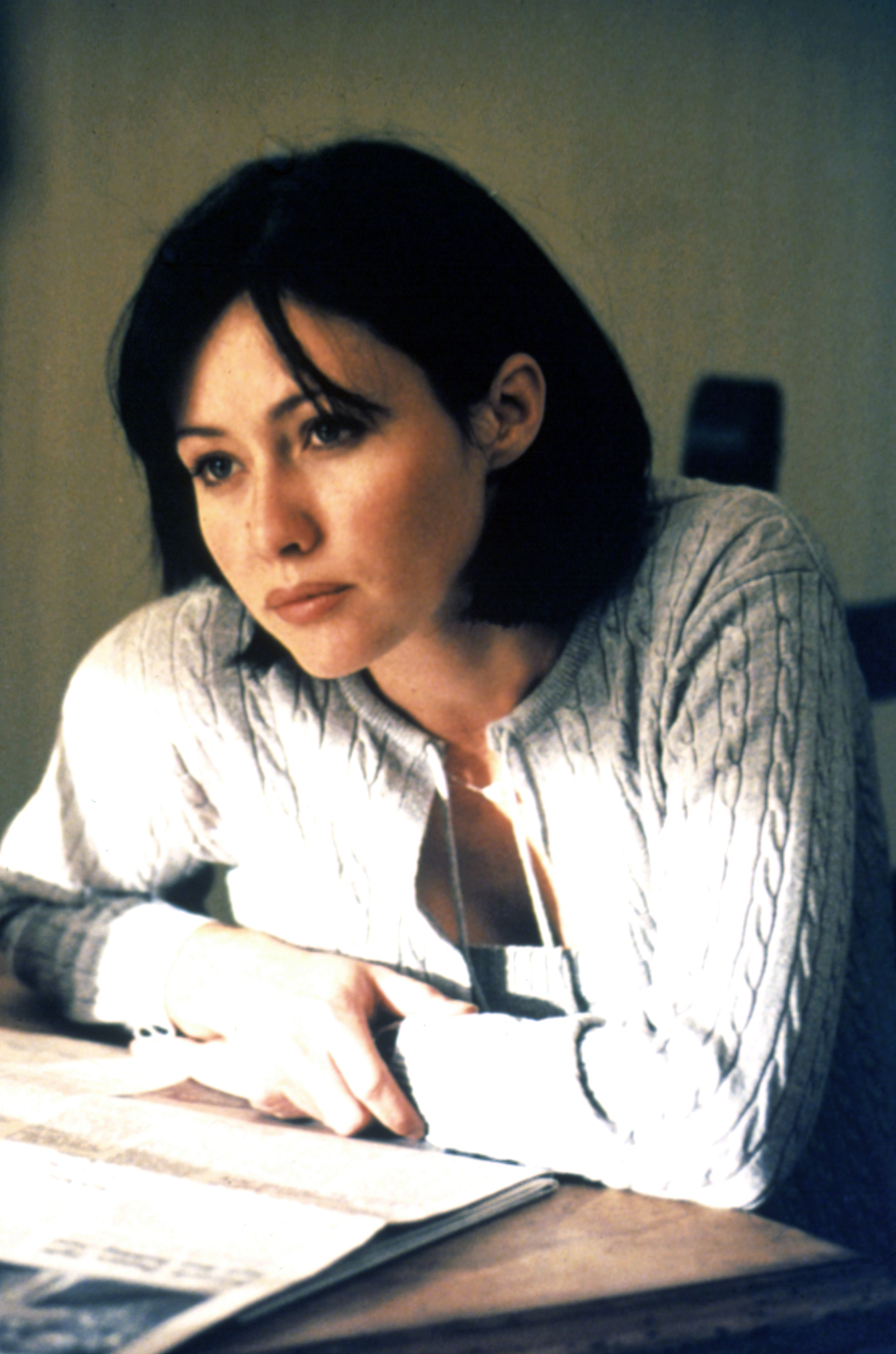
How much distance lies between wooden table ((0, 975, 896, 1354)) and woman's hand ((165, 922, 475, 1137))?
17 cm

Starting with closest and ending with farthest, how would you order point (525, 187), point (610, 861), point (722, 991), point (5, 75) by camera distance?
point (722, 991) → point (610, 861) → point (5, 75) → point (525, 187)

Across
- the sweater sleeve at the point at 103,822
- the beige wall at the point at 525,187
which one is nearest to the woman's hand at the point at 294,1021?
the sweater sleeve at the point at 103,822

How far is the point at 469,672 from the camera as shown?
100cm

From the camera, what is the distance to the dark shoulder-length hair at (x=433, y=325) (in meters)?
0.84

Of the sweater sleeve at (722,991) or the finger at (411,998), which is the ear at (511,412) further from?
the finger at (411,998)

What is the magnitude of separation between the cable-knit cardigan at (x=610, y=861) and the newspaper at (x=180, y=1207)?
0.30 ft

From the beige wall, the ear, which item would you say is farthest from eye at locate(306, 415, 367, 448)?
the beige wall

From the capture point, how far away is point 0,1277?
18.5 inches

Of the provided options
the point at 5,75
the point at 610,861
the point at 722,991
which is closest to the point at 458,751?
the point at 610,861

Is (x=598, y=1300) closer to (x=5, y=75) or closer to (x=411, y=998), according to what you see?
(x=411, y=998)

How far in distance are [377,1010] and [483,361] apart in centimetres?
48

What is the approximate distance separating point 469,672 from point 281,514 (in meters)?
→ 0.25

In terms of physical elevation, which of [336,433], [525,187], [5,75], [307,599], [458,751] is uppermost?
[5,75]

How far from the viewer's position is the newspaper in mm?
443
